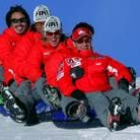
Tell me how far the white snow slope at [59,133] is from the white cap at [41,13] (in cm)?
190

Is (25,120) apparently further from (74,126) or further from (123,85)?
(123,85)

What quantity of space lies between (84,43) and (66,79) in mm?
590

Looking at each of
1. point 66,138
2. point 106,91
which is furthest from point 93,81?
point 66,138

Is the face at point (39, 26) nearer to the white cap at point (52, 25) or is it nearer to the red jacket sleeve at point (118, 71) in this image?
the white cap at point (52, 25)

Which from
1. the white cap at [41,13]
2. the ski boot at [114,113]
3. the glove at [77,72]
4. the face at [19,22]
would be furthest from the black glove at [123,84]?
the face at [19,22]

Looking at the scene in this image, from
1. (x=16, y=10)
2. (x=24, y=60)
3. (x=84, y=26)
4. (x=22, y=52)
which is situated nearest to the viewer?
(x=84, y=26)

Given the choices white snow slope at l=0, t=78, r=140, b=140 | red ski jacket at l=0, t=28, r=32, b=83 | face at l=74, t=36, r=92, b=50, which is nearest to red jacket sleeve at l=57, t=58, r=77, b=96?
face at l=74, t=36, r=92, b=50

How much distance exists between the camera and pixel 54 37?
28.8ft

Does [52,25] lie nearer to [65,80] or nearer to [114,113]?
[65,80]

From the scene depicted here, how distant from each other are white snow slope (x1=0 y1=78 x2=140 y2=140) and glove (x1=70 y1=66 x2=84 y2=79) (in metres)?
0.61

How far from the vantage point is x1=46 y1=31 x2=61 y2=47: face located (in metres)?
8.76

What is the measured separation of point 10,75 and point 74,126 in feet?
4.67

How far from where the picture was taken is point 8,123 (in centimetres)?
875

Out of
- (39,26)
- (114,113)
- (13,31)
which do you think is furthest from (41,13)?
(114,113)
